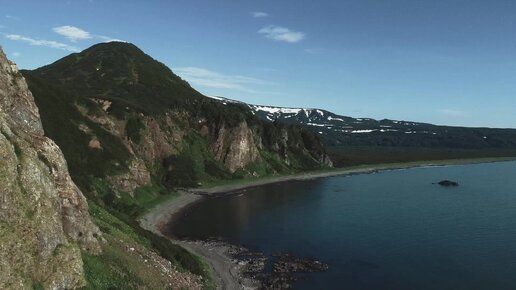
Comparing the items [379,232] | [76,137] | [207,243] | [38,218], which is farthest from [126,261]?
[76,137]

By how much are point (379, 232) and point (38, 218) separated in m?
82.8

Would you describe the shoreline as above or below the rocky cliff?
below

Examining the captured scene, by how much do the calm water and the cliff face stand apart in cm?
3742

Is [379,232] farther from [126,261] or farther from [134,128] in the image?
[134,128]

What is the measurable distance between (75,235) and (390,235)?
248 feet

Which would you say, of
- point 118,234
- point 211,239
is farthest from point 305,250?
point 118,234

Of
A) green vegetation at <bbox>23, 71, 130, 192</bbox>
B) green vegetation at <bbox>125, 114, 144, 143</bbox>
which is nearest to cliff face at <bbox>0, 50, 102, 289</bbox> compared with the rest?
green vegetation at <bbox>23, 71, 130, 192</bbox>

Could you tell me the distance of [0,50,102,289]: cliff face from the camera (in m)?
36.8

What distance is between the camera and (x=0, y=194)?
122 ft

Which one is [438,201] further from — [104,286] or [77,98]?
[104,286]

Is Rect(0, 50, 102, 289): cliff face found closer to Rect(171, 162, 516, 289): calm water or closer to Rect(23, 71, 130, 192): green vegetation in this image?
Rect(171, 162, 516, 289): calm water

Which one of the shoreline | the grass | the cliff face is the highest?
the cliff face

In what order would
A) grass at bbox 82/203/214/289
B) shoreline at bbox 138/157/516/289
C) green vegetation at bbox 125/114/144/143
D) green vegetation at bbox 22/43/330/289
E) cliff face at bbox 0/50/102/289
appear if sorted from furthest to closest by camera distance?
1. green vegetation at bbox 125/114/144/143
2. shoreline at bbox 138/157/516/289
3. green vegetation at bbox 22/43/330/289
4. grass at bbox 82/203/214/289
5. cliff face at bbox 0/50/102/289

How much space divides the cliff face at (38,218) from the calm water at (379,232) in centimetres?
3742
